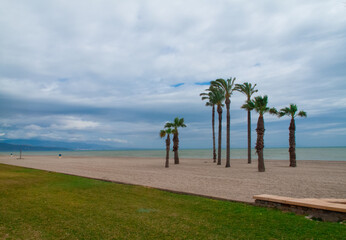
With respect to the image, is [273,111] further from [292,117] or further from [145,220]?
[145,220]

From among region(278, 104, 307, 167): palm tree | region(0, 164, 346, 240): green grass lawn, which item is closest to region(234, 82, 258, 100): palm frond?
region(278, 104, 307, 167): palm tree

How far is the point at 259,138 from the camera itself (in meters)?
24.3

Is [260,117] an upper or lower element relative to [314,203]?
upper

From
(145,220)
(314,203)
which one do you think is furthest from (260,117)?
(145,220)

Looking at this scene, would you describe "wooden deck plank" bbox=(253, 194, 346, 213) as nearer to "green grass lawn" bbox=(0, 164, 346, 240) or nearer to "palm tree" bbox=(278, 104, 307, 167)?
"green grass lawn" bbox=(0, 164, 346, 240)

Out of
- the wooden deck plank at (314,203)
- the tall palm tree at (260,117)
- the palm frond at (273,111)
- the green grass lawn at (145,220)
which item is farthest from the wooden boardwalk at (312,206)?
the palm frond at (273,111)

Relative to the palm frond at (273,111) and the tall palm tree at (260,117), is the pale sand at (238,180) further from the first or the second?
the palm frond at (273,111)

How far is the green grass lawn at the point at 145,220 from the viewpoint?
5941 millimetres

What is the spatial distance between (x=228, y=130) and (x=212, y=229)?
81.0ft

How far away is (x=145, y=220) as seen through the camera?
7008 millimetres

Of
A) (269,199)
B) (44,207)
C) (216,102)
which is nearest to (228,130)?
(216,102)

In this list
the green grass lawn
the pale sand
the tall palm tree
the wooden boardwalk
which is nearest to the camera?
the green grass lawn

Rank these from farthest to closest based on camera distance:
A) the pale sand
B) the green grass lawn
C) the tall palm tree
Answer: the tall palm tree, the pale sand, the green grass lawn

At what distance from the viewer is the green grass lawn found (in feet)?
19.5
